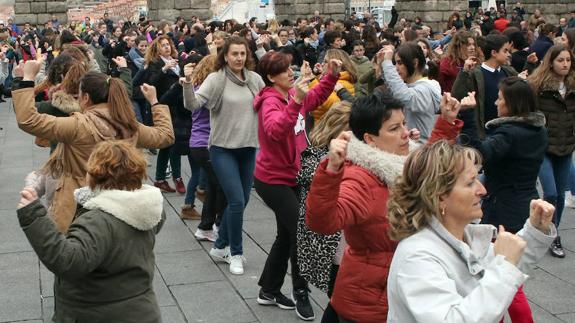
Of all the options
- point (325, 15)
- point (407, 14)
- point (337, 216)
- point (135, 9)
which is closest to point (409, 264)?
point (337, 216)

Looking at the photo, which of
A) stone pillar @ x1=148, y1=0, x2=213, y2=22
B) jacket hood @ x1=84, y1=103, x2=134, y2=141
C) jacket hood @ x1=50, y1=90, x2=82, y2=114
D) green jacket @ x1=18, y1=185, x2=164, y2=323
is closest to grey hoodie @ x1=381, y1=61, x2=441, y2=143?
jacket hood @ x1=84, y1=103, x2=134, y2=141

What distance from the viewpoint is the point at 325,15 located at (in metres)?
33.1

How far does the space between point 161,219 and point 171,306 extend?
2338mm

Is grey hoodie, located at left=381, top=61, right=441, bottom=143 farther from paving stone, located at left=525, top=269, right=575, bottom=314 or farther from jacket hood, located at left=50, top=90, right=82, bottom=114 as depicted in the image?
jacket hood, located at left=50, top=90, right=82, bottom=114

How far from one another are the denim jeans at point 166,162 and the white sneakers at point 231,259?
8.96 feet

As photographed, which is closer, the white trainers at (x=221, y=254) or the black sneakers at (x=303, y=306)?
the black sneakers at (x=303, y=306)

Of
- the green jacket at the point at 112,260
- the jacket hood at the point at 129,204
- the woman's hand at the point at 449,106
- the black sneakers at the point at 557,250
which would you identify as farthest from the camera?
the black sneakers at the point at 557,250

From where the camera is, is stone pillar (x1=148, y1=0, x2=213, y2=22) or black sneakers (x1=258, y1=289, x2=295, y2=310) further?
stone pillar (x1=148, y1=0, x2=213, y2=22)

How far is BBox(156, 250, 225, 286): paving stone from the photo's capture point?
278 inches

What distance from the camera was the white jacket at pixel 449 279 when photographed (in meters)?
2.80

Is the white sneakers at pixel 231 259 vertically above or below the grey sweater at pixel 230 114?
below

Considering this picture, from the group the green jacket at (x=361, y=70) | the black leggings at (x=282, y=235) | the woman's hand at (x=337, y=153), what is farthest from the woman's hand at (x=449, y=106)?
the green jacket at (x=361, y=70)

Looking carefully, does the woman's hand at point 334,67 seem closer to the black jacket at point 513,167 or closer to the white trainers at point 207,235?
the black jacket at point 513,167

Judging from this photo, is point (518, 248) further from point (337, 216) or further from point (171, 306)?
point (171, 306)
